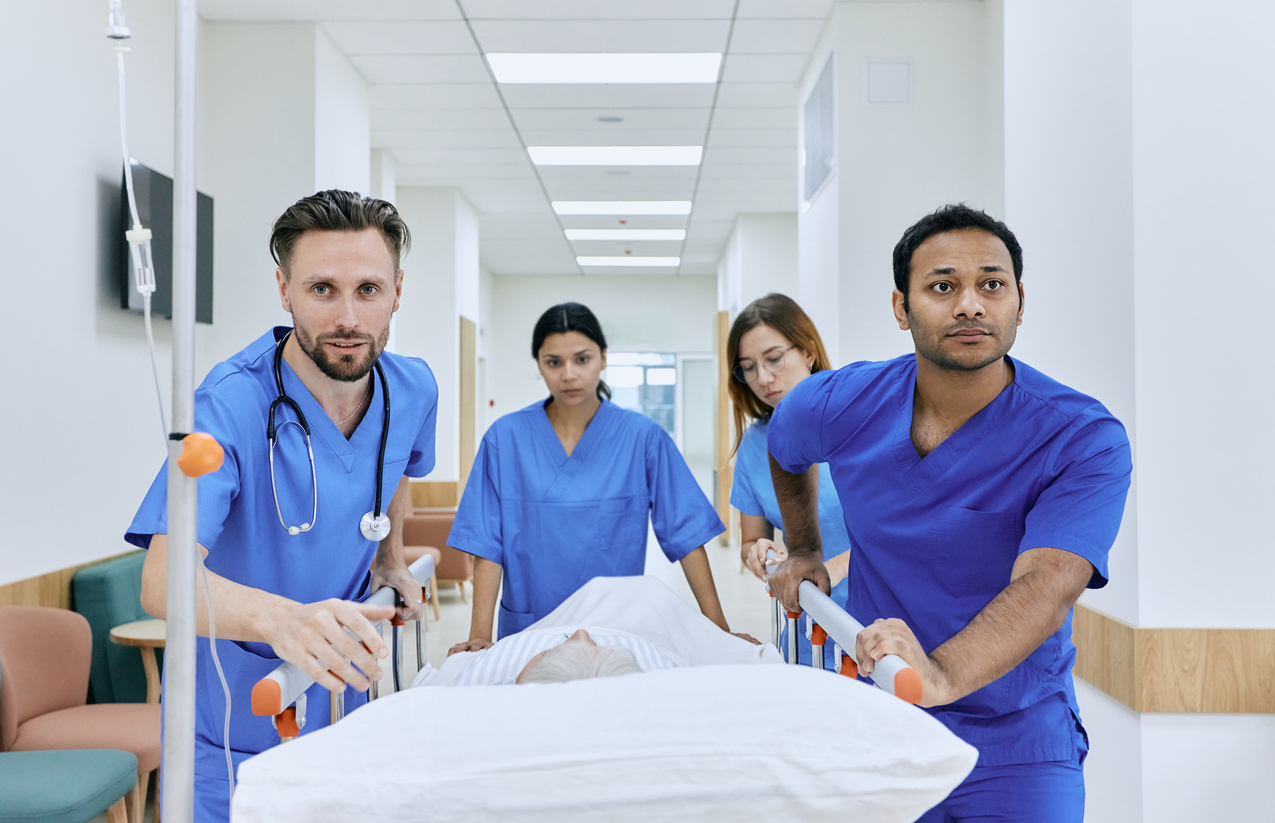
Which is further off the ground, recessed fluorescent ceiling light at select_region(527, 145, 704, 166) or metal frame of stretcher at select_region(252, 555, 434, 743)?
recessed fluorescent ceiling light at select_region(527, 145, 704, 166)

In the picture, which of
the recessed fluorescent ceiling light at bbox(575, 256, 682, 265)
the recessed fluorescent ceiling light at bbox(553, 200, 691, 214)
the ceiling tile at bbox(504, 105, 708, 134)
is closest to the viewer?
the ceiling tile at bbox(504, 105, 708, 134)

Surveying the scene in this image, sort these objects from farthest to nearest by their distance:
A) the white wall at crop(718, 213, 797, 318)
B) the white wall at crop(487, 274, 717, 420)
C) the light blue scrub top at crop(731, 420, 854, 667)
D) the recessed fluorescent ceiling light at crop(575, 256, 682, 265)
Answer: the white wall at crop(487, 274, 717, 420) < the recessed fluorescent ceiling light at crop(575, 256, 682, 265) < the white wall at crop(718, 213, 797, 318) < the light blue scrub top at crop(731, 420, 854, 667)

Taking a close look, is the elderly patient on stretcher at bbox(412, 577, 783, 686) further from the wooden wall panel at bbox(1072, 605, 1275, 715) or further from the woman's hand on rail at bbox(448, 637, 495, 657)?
the wooden wall panel at bbox(1072, 605, 1275, 715)

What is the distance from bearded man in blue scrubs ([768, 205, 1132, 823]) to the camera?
121 cm

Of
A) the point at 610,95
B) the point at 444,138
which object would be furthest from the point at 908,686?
the point at 444,138

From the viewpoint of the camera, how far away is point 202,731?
54.0 inches

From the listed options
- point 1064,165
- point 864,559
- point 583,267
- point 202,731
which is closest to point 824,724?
point 864,559

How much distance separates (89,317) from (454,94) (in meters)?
2.44

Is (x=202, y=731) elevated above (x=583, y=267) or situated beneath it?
situated beneath

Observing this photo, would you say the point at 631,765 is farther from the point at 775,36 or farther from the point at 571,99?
the point at 571,99

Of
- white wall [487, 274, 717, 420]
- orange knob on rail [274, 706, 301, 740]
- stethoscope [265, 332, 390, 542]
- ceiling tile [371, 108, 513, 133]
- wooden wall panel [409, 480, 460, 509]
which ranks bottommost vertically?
wooden wall panel [409, 480, 460, 509]

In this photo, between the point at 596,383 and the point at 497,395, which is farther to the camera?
the point at 497,395

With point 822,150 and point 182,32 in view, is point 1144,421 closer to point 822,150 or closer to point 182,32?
point 182,32

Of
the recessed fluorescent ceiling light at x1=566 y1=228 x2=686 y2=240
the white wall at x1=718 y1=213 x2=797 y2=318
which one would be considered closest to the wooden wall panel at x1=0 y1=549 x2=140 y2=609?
the white wall at x1=718 y1=213 x2=797 y2=318
